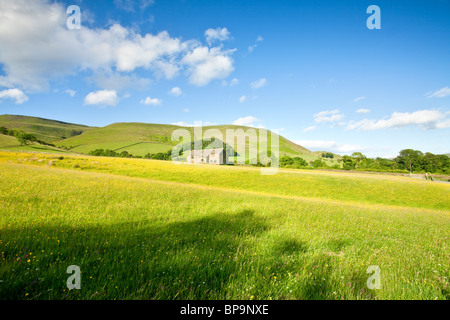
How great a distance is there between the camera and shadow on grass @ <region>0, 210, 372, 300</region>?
8.43 feet

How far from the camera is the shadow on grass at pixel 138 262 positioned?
2.57 meters

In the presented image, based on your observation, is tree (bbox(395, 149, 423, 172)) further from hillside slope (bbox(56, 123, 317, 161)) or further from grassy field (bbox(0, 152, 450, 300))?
grassy field (bbox(0, 152, 450, 300))

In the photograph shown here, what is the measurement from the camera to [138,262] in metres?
3.33

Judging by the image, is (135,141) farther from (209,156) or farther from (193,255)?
(193,255)

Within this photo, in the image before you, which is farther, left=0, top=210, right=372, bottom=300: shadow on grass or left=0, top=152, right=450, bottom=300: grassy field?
left=0, top=152, right=450, bottom=300: grassy field

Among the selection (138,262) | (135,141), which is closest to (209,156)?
(138,262)

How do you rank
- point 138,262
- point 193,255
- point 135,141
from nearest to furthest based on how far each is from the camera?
1. point 138,262
2. point 193,255
3. point 135,141

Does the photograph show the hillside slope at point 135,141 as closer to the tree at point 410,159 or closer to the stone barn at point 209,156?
the stone barn at point 209,156

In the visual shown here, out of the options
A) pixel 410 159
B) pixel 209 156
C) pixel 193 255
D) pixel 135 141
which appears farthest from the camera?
pixel 135 141

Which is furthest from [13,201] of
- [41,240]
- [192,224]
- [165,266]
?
[165,266]

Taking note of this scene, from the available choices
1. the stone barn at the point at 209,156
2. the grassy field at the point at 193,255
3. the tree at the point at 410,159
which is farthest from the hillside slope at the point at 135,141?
the grassy field at the point at 193,255

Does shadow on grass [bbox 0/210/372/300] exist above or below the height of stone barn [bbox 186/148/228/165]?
below

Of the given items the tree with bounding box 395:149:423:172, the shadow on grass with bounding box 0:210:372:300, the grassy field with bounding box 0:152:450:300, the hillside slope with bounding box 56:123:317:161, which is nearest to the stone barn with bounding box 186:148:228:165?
the hillside slope with bounding box 56:123:317:161
